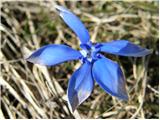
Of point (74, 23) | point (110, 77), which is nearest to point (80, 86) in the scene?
point (110, 77)

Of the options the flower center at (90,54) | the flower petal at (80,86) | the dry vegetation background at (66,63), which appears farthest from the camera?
the dry vegetation background at (66,63)

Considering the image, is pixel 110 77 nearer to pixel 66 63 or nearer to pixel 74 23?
pixel 74 23

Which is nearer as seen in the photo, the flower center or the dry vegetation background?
the flower center

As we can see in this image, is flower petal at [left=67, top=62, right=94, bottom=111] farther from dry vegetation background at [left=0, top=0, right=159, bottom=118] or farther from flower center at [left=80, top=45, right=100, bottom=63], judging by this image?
dry vegetation background at [left=0, top=0, right=159, bottom=118]

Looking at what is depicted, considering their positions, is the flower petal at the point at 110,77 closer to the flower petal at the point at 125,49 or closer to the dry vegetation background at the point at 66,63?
the flower petal at the point at 125,49

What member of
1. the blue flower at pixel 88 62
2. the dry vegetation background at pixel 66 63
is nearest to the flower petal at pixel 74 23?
the blue flower at pixel 88 62

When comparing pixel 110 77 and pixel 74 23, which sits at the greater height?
pixel 74 23

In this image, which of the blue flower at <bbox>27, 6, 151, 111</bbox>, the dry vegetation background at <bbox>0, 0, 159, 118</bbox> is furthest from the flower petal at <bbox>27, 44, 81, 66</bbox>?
the dry vegetation background at <bbox>0, 0, 159, 118</bbox>
